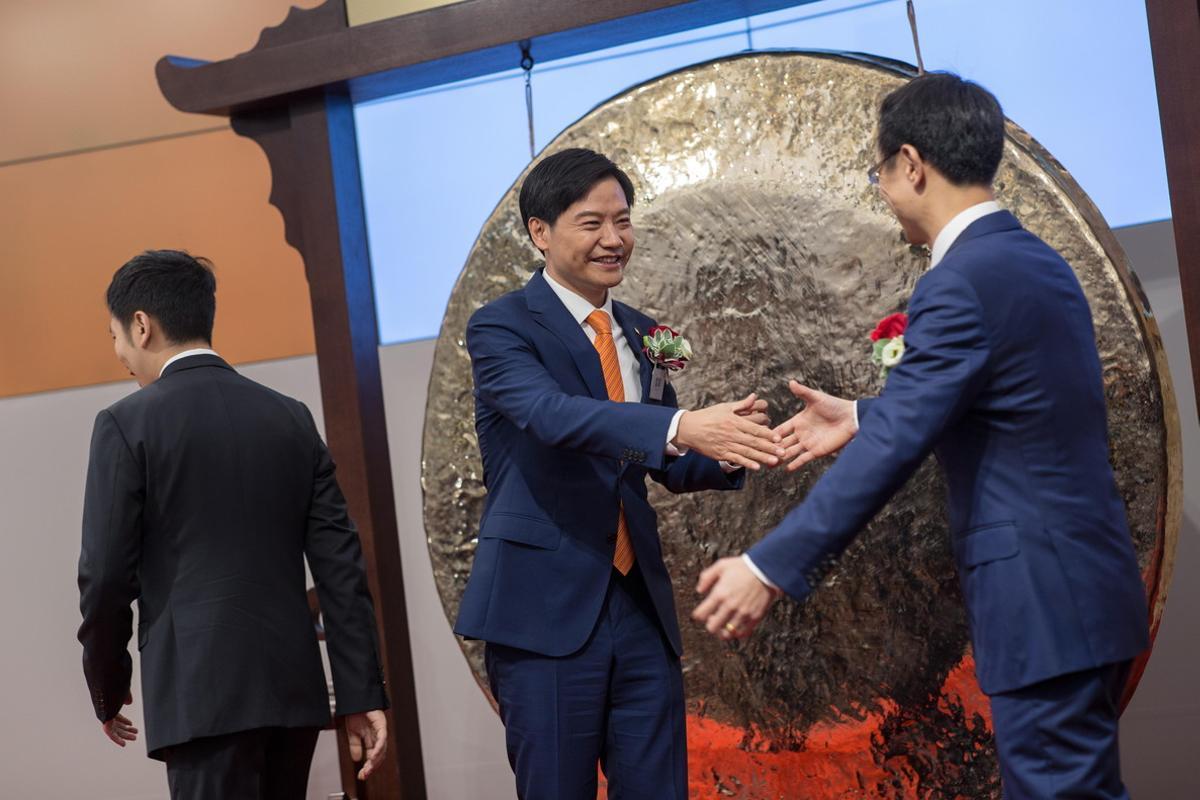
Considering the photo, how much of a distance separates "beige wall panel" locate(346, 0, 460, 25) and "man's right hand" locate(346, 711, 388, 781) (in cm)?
143

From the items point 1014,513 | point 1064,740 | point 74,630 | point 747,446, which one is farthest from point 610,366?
point 74,630

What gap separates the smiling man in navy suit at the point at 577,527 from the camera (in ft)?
5.80

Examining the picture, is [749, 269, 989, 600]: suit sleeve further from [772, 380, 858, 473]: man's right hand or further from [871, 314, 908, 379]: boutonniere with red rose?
[772, 380, 858, 473]: man's right hand

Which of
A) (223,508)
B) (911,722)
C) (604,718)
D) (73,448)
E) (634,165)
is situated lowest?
(911,722)

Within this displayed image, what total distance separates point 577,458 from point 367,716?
0.54 metres

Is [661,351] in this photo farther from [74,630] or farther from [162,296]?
[74,630]

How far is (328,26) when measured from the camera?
2.61 metres

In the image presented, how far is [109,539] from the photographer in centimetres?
174

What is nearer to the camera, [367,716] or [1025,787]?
[1025,787]

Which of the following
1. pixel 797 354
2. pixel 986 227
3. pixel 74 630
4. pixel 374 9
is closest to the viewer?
pixel 986 227

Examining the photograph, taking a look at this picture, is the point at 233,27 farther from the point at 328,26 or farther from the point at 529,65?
the point at 529,65

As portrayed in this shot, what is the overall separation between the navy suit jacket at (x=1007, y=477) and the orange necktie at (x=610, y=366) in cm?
46

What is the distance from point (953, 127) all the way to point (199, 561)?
1.18m

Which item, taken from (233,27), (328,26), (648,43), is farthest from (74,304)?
(648,43)
